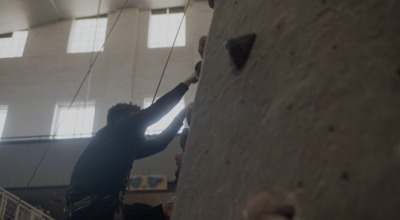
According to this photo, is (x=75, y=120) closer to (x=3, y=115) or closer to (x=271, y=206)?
(x=3, y=115)

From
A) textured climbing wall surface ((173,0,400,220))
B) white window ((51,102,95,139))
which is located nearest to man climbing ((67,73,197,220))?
textured climbing wall surface ((173,0,400,220))

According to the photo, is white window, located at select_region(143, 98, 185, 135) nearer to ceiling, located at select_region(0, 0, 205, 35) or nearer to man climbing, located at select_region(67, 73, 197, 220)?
ceiling, located at select_region(0, 0, 205, 35)

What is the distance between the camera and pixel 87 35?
1966 cm

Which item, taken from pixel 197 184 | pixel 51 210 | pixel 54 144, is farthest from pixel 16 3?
pixel 197 184

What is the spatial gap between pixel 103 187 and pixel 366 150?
2029 millimetres

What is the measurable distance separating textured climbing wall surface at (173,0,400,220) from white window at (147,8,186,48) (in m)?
17.2

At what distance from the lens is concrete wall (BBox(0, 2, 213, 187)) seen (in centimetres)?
1744

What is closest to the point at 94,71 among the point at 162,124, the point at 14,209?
the point at 162,124

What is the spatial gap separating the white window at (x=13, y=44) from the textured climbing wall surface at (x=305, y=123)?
779 inches

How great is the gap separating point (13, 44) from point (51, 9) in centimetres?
232

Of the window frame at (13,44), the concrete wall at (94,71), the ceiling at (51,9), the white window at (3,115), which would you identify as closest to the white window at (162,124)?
the concrete wall at (94,71)

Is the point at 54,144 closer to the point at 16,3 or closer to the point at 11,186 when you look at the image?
the point at 11,186

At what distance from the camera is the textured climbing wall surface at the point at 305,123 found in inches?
39.5

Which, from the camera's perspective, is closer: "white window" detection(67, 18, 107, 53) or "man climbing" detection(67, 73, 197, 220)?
"man climbing" detection(67, 73, 197, 220)
